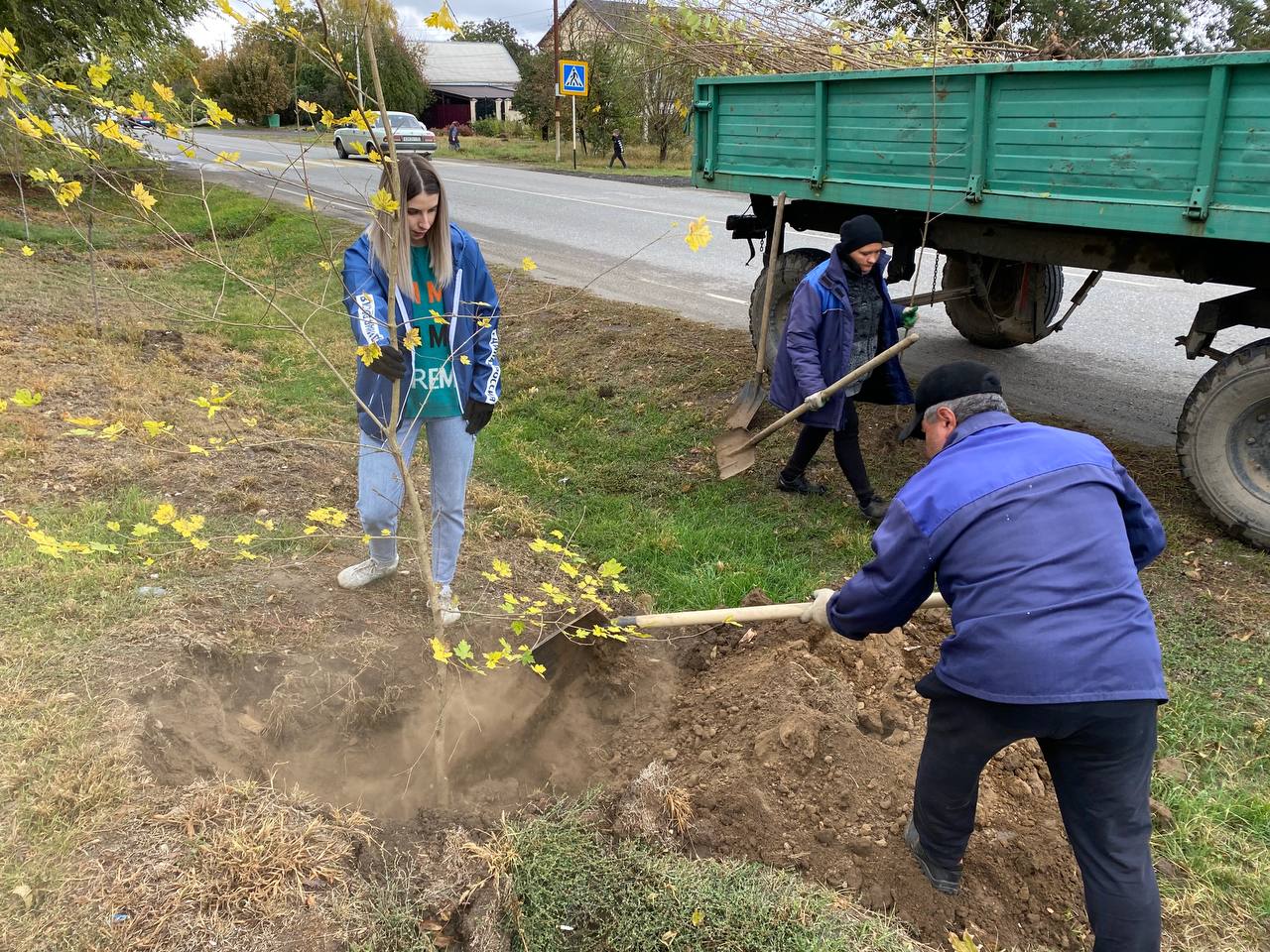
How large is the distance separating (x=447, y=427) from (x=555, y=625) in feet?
3.01

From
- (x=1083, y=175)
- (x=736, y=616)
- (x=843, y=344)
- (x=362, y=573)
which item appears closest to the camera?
(x=736, y=616)

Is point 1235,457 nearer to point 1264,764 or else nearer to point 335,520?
point 1264,764

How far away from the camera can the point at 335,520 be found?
288 centimetres

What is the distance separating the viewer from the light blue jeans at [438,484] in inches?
138

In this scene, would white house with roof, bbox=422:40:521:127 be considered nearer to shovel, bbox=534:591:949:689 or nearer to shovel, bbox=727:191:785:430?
shovel, bbox=727:191:785:430

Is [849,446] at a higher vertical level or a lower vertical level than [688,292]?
lower

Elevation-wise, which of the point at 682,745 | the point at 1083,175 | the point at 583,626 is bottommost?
the point at 682,745

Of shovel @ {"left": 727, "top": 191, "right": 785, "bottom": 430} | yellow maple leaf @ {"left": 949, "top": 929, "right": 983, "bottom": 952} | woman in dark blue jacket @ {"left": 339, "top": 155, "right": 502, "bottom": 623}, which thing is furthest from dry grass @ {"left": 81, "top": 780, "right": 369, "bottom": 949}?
shovel @ {"left": 727, "top": 191, "right": 785, "bottom": 430}

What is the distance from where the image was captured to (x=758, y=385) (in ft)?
18.7

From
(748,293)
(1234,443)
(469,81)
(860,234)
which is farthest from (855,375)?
(469,81)

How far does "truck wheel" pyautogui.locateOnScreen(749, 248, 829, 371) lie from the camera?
238 inches

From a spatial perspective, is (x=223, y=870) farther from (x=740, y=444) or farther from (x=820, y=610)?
(x=740, y=444)

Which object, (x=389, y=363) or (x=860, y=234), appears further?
(x=860, y=234)

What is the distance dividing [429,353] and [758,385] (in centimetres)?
287
